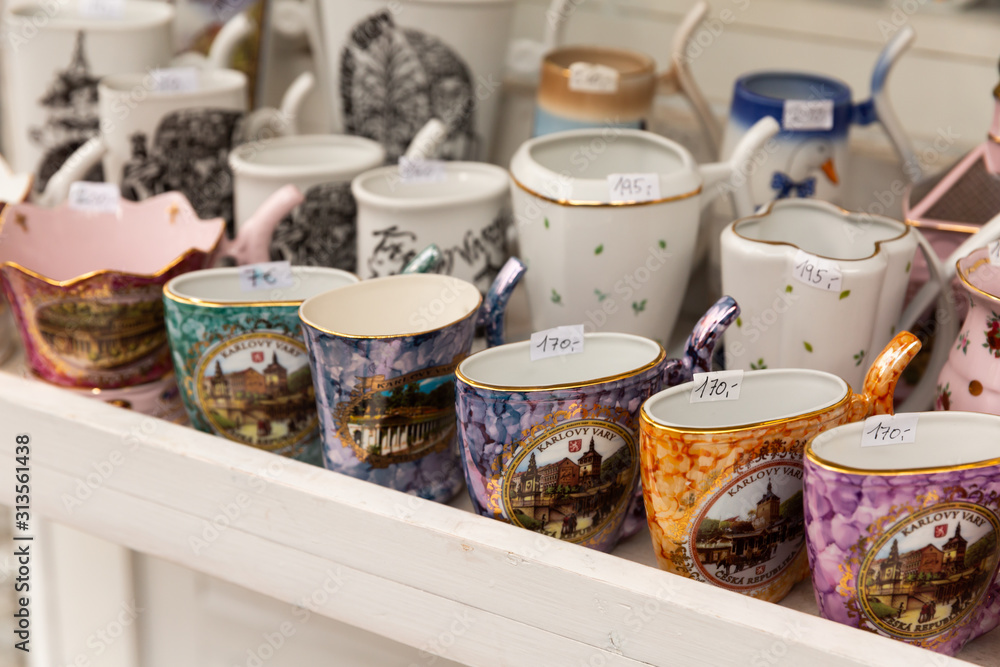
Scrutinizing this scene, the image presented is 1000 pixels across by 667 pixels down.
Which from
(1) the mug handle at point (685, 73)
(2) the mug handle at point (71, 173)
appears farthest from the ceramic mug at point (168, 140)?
(1) the mug handle at point (685, 73)

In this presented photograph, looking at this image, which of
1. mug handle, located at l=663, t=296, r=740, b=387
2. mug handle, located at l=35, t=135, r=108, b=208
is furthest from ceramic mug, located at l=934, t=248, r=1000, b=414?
mug handle, located at l=35, t=135, r=108, b=208

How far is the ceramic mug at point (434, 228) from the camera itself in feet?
2.50

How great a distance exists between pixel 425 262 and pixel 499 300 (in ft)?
0.24

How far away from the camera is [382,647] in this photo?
691 millimetres

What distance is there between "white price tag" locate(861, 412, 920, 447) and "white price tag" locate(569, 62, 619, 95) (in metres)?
0.43

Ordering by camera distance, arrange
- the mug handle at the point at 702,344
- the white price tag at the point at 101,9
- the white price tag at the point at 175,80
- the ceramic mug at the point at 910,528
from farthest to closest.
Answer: the white price tag at the point at 101,9 < the white price tag at the point at 175,80 < the mug handle at the point at 702,344 < the ceramic mug at the point at 910,528

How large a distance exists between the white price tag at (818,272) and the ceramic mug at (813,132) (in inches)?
8.7

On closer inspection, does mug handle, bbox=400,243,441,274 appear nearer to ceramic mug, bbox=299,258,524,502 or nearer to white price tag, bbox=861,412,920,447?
ceramic mug, bbox=299,258,524,502

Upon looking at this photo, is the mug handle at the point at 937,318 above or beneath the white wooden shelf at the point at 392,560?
above

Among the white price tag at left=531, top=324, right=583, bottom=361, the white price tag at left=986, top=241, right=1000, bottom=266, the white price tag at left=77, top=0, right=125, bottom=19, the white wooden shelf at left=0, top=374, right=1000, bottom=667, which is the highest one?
the white price tag at left=77, top=0, right=125, bottom=19

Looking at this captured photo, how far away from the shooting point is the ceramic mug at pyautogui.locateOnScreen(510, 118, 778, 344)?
70cm

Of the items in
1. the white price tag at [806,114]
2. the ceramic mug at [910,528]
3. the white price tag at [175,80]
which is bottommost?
the ceramic mug at [910,528]

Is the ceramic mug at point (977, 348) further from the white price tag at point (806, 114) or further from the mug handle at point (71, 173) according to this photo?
A: the mug handle at point (71, 173)

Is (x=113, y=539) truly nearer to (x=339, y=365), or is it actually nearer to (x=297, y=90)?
(x=339, y=365)
